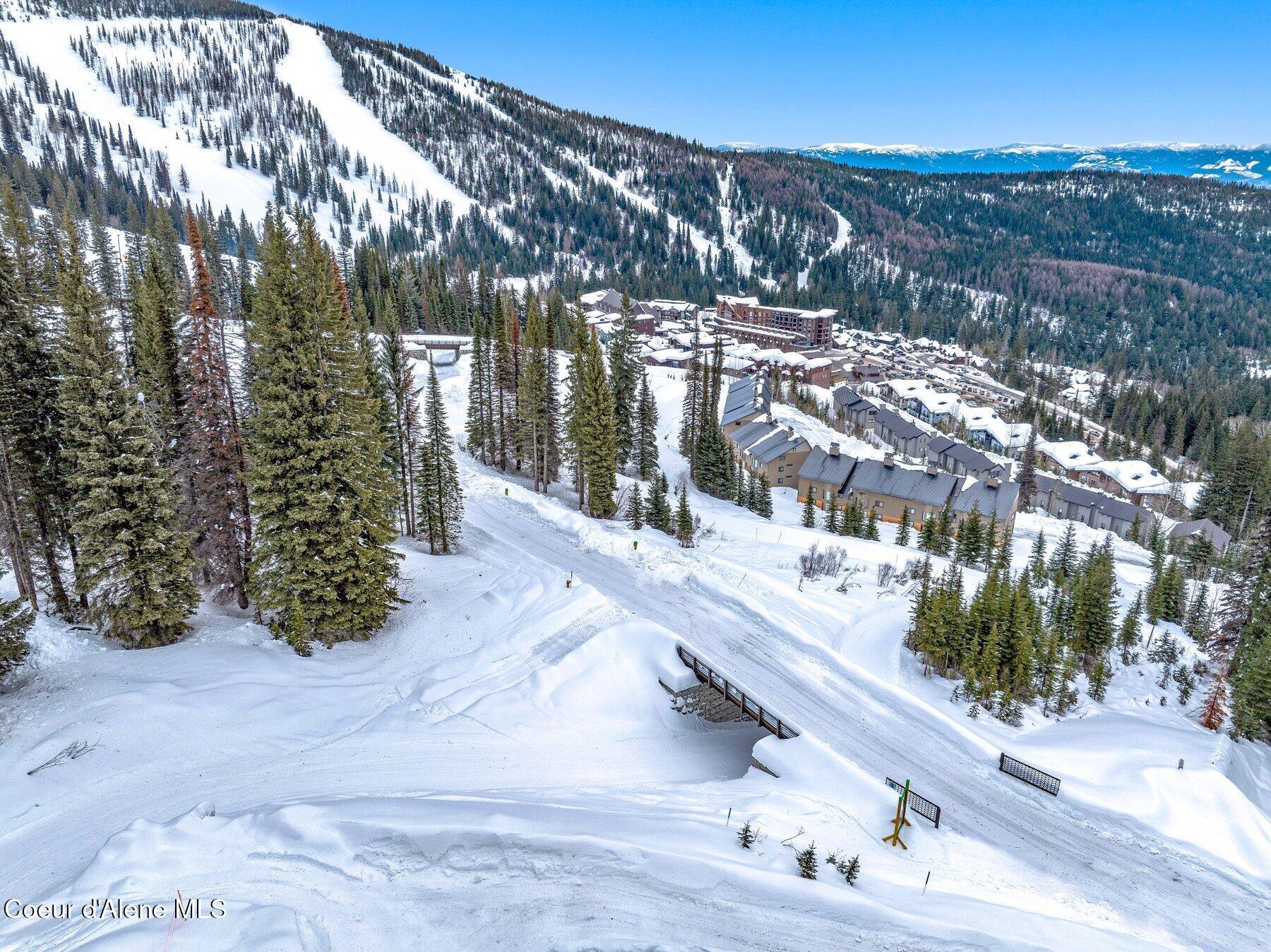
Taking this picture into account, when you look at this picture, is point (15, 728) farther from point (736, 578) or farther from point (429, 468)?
point (736, 578)

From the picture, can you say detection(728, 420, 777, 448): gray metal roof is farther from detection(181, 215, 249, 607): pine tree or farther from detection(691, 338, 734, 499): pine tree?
detection(181, 215, 249, 607): pine tree

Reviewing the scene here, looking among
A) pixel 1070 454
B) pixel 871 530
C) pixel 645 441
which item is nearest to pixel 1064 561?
pixel 871 530

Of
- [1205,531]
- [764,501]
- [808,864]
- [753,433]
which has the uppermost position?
[808,864]

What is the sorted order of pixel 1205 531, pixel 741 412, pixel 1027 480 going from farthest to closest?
pixel 1027 480
pixel 741 412
pixel 1205 531

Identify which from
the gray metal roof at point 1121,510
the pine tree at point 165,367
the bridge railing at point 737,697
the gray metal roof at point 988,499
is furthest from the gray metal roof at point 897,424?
the pine tree at point 165,367

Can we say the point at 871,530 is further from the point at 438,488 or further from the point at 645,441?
the point at 438,488

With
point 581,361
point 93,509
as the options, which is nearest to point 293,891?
point 93,509
